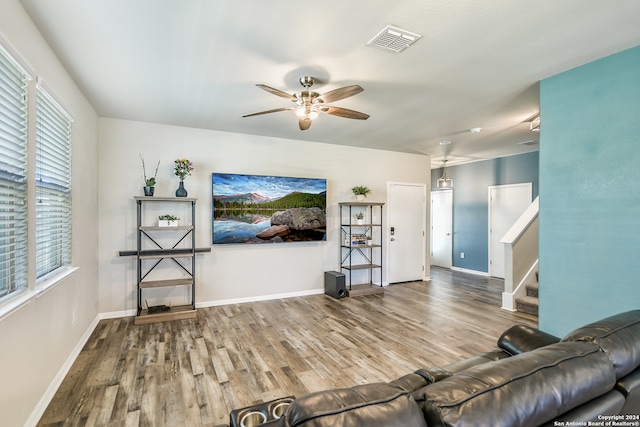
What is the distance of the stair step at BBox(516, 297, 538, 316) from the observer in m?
4.10

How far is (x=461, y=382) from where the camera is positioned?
0.85m

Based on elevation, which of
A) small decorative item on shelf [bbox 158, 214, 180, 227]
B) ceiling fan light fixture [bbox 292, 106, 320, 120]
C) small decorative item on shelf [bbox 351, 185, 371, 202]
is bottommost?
small decorative item on shelf [bbox 158, 214, 180, 227]

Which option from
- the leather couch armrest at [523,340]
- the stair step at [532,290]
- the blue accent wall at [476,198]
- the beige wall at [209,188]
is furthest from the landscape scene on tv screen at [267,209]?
the blue accent wall at [476,198]

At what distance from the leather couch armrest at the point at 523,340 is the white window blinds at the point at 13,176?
2.92 meters

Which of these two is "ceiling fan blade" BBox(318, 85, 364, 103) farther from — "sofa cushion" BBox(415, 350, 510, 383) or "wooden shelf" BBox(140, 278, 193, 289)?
"wooden shelf" BBox(140, 278, 193, 289)

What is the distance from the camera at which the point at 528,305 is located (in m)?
4.19

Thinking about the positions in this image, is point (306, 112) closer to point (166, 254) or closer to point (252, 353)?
point (252, 353)

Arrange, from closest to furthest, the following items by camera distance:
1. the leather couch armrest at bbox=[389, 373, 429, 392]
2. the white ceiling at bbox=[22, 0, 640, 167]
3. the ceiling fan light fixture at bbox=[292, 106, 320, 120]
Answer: the leather couch armrest at bbox=[389, 373, 429, 392] < the white ceiling at bbox=[22, 0, 640, 167] < the ceiling fan light fixture at bbox=[292, 106, 320, 120]

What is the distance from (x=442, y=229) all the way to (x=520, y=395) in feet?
24.7

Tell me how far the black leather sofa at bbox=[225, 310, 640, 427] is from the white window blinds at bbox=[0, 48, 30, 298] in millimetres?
1809

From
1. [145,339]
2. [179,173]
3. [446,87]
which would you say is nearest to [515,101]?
[446,87]

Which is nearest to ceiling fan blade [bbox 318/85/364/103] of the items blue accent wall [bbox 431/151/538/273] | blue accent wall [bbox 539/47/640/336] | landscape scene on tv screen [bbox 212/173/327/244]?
blue accent wall [bbox 539/47/640/336]

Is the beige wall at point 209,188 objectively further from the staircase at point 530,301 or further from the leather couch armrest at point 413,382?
the leather couch armrest at point 413,382

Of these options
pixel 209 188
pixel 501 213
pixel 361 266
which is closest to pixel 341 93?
pixel 209 188
